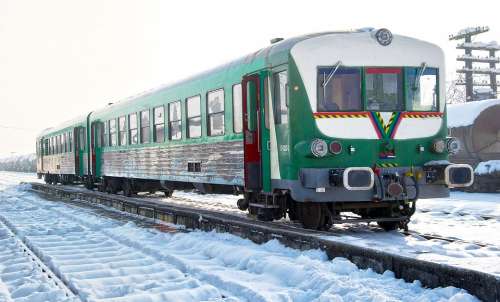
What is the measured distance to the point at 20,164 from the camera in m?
70.2

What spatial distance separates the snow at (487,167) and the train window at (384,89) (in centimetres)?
915

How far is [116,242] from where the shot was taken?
8.88 meters

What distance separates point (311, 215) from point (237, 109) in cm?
259

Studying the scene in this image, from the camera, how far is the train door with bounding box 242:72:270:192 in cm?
950

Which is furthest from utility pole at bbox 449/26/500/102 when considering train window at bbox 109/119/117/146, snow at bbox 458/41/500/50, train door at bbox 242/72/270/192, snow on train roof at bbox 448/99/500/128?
train door at bbox 242/72/270/192

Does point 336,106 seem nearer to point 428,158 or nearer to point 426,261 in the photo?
point 428,158

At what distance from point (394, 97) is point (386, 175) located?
4.19 ft

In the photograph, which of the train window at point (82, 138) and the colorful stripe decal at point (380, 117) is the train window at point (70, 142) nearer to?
the train window at point (82, 138)

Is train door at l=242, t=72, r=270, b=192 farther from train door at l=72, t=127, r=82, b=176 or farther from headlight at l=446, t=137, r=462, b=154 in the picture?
train door at l=72, t=127, r=82, b=176

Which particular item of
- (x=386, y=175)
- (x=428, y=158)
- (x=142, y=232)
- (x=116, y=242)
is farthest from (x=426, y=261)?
(x=142, y=232)

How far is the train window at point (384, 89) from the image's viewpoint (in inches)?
352

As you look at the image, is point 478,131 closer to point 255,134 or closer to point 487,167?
point 487,167

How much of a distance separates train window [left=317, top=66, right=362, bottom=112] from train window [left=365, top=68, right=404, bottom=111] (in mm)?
190

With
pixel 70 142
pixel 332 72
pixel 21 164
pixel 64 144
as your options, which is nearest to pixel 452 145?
pixel 332 72
